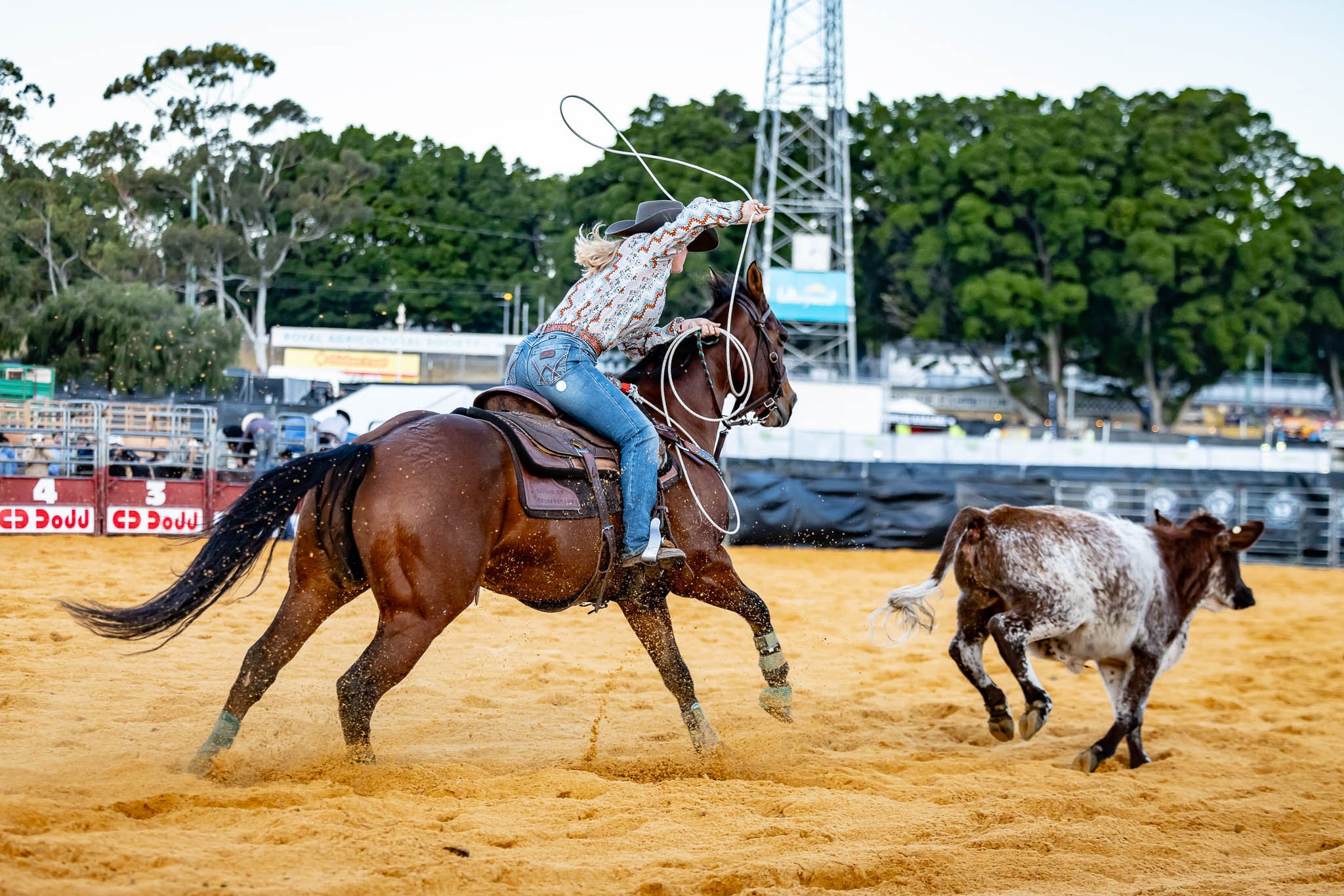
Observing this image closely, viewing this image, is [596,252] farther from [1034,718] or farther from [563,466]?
[1034,718]

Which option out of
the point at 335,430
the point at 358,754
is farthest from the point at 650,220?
the point at 335,430

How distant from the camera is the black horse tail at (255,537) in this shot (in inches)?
174

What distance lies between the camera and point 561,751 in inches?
215

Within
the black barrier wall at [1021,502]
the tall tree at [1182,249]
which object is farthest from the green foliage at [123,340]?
the tall tree at [1182,249]

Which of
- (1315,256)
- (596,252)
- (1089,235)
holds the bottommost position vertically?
(596,252)

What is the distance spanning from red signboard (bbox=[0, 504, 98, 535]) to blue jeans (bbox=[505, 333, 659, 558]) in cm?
1067

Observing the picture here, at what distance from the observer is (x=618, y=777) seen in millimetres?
4980

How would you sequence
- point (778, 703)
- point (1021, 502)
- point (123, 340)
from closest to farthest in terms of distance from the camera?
point (778, 703) → point (1021, 502) → point (123, 340)

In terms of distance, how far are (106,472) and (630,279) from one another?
11059 millimetres

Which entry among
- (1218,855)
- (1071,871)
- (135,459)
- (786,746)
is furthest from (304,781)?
(135,459)

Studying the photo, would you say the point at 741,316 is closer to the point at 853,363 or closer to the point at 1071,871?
the point at 1071,871

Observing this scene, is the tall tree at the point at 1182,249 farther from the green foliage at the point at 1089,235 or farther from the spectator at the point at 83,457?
the spectator at the point at 83,457

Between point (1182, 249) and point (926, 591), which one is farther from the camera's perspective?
point (1182, 249)

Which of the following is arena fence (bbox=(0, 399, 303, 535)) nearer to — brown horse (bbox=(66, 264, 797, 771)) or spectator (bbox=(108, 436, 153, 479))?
spectator (bbox=(108, 436, 153, 479))
